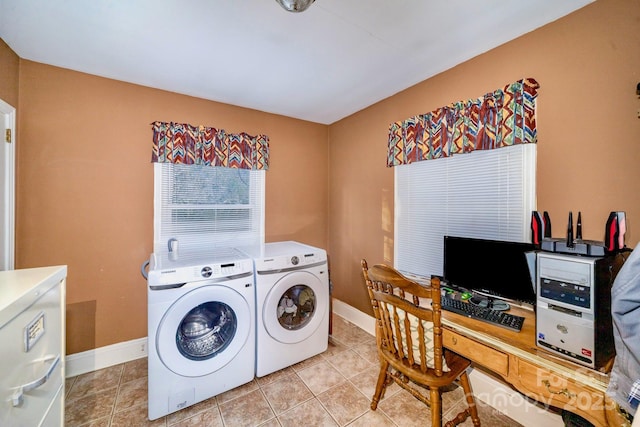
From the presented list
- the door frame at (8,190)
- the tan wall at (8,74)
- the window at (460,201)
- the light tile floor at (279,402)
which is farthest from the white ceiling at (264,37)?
the light tile floor at (279,402)

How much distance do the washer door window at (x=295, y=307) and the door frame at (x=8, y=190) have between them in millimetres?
1814

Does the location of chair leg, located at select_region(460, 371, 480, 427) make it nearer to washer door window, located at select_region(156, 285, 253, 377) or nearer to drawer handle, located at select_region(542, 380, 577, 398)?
drawer handle, located at select_region(542, 380, 577, 398)

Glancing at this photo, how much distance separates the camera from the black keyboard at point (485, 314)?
1.32 m

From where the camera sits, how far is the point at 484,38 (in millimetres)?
1643

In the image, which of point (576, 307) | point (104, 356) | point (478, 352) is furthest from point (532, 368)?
point (104, 356)

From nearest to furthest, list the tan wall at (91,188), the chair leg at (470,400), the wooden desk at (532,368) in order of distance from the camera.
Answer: the wooden desk at (532,368) < the chair leg at (470,400) < the tan wall at (91,188)

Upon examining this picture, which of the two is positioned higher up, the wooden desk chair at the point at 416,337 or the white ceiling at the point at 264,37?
the white ceiling at the point at 264,37

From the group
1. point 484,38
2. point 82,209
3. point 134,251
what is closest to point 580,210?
point 484,38

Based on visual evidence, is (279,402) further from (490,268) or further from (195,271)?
(490,268)

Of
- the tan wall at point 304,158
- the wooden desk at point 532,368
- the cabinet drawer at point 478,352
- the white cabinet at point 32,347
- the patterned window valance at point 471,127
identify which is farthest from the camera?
the patterned window valance at point 471,127

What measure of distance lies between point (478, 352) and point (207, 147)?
2.70 m

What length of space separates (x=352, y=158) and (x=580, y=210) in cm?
207

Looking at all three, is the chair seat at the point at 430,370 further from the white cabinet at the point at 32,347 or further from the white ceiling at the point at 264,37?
the white ceiling at the point at 264,37

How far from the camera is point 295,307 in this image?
2.23m
